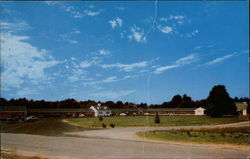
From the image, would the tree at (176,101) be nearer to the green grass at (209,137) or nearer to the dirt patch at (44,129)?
the dirt patch at (44,129)

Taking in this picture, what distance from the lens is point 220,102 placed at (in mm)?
70812

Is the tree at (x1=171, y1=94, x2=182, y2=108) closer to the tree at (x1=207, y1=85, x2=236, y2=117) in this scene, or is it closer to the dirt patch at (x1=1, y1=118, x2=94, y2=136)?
the tree at (x1=207, y1=85, x2=236, y2=117)

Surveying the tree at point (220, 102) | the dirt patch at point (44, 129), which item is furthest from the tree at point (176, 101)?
the dirt patch at point (44, 129)

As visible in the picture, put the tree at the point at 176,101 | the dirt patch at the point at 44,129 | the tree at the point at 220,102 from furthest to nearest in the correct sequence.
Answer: the tree at the point at 176,101, the tree at the point at 220,102, the dirt patch at the point at 44,129

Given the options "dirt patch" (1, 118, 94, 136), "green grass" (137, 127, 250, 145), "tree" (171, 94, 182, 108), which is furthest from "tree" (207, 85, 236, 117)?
"tree" (171, 94, 182, 108)

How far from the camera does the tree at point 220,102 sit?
70.2m

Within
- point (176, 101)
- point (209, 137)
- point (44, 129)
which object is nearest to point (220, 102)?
point (44, 129)

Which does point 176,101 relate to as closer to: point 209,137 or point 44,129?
point 44,129

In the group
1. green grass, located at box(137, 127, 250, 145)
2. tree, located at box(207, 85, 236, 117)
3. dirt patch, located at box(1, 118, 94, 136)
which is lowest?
dirt patch, located at box(1, 118, 94, 136)

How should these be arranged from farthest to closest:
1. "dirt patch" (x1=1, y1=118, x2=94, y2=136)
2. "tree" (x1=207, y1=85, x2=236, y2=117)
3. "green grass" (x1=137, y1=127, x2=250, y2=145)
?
"tree" (x1=207, y1=85, x2=236, y2=117)
"dirt patch" (x1=1, y1=118, x2=94, y2=136)
"green grass" (x1=137, y1=127, x2=250, y2=145)

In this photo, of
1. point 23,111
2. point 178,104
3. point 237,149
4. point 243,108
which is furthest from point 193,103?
point 237,149

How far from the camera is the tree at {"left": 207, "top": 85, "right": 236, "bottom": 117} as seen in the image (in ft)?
230

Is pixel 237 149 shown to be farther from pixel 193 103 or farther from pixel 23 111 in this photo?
pixel 193 103

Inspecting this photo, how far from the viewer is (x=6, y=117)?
70.9 m
